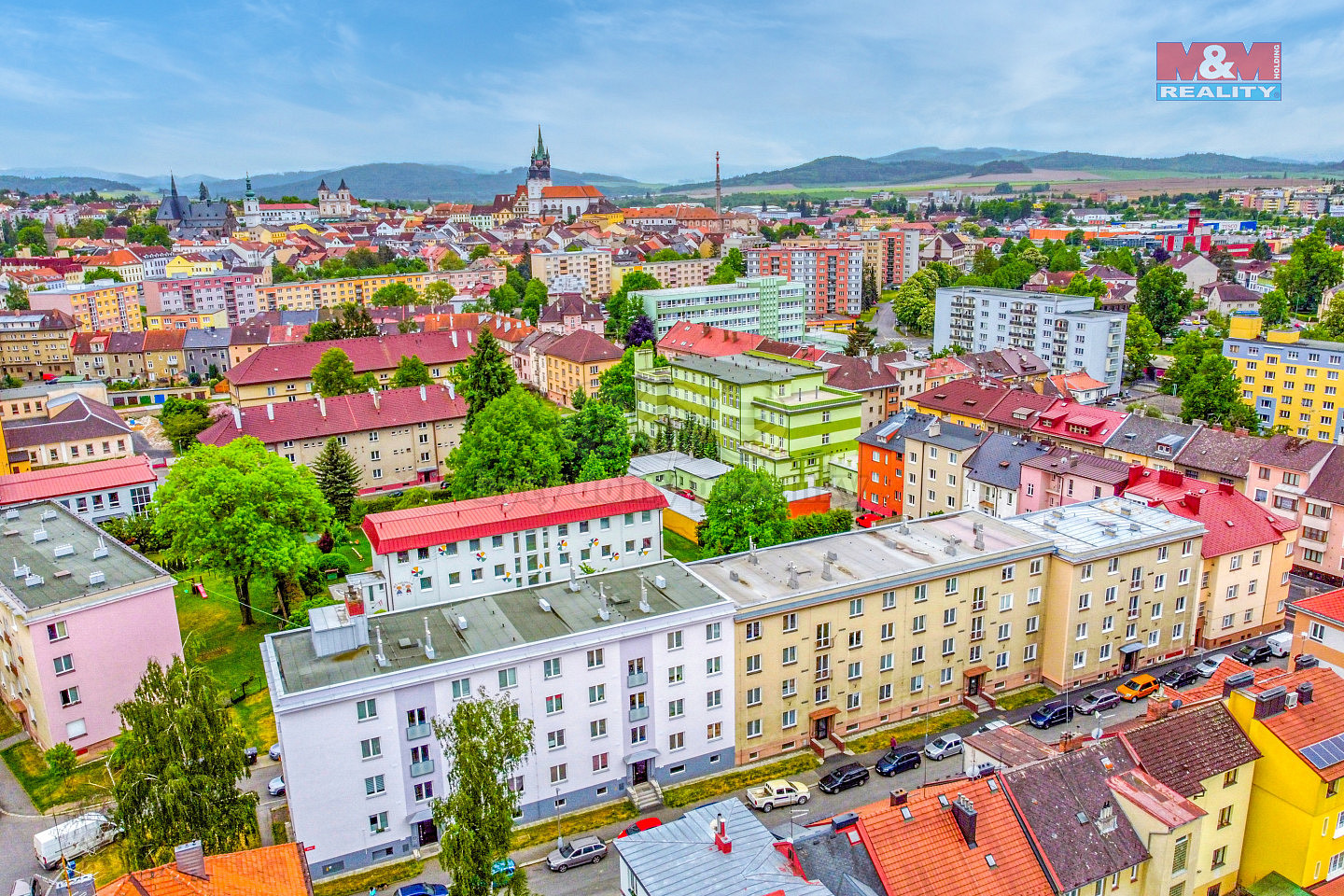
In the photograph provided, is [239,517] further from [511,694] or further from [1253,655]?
[1253,655]

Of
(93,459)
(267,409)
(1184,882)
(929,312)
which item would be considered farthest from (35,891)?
(929,312)

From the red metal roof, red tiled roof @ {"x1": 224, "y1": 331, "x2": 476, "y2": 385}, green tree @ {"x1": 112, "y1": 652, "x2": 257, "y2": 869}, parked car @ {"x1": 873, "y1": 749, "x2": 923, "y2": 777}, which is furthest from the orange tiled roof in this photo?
red tiled roof @ {"x1": 224, "y1": 331, "x2": 476, "y2": 385}

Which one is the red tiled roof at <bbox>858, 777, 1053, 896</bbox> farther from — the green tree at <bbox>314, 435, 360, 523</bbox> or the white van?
the green tree at <bbox>314, 435, 360, 523</bbox>

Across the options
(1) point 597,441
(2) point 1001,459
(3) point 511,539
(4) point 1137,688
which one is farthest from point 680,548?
(4) point 1137,688

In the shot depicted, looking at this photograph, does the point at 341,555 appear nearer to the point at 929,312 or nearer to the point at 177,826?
the point at 177,826

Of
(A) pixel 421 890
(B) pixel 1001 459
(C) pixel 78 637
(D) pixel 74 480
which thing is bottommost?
(A) pixel 421 890

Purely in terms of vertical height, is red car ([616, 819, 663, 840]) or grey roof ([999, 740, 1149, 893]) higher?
grey roof ([999, 740, 1149, 893])

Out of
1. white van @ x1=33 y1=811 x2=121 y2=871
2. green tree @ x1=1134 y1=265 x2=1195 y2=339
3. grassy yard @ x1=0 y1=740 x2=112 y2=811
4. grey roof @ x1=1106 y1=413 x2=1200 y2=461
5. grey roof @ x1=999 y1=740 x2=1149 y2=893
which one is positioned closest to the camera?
grey roof @ x1=999 y1=740 x2=1149 y2=893
